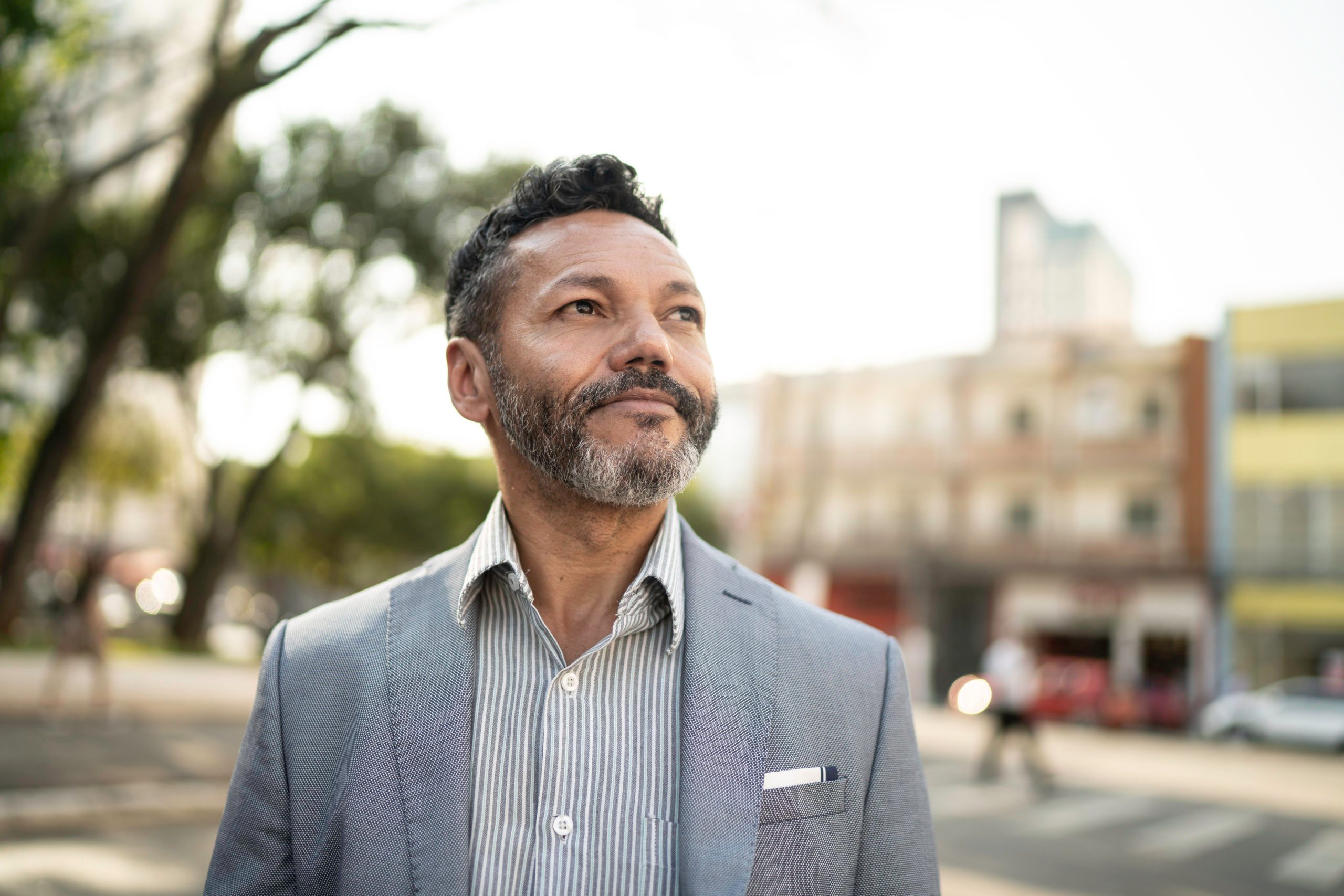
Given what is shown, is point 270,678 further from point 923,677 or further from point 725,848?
point 923,677

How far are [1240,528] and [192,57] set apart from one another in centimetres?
2889

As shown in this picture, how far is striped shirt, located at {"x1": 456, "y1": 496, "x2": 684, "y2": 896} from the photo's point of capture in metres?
1.73

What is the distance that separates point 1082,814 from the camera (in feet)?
39.1

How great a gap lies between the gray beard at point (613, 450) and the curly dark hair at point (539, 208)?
0.84 feet

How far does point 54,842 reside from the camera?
7.00m

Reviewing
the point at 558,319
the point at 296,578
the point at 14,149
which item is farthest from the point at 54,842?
the point at 296,578

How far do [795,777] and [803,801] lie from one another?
39 mm

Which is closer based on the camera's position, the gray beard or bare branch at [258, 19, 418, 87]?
the gray beard

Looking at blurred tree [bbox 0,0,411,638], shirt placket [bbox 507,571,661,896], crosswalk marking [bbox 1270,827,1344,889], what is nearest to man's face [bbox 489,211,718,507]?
shirt placket [bbox 507,571,661,896]

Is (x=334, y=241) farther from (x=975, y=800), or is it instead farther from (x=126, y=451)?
(x=975, y=800)

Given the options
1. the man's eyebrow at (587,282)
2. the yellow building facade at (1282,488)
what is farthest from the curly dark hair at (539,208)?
the yellow building facade at (1282,488)

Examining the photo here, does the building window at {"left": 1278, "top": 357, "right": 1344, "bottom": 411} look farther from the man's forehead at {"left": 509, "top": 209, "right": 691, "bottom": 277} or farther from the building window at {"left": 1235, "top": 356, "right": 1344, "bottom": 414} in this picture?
the man's forehead at {"left": 509, "top": 209, "right": 691, "bottom": 277}

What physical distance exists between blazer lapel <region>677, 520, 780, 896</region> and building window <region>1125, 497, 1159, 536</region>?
110 feet

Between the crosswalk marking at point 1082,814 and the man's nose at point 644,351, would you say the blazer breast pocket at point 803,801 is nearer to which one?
the man's nose at point 644,351
